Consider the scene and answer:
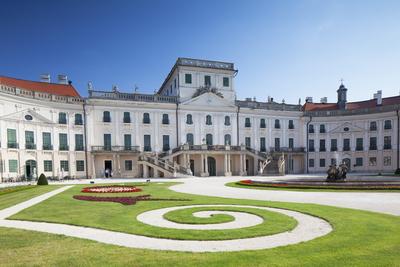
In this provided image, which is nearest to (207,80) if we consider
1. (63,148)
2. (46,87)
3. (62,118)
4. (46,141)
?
(62,118)

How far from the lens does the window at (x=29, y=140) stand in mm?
35062

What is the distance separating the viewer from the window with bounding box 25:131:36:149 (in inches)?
1380

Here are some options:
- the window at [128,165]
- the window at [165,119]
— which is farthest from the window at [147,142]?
the window at [165,119]

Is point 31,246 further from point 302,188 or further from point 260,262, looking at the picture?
point 302,188

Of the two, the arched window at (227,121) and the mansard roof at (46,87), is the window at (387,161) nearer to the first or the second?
the arched window at (227,121)

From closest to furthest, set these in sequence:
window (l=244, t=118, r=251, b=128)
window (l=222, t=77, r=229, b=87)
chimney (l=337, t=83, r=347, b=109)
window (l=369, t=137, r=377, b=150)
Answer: window (l=222, t=77, r=229, b=87) < window (l=244, t=118, r=251, b=128) < window (l=369, t=137, r=377, b=150) < chimney (l=337, t=83, r=347, b=109)

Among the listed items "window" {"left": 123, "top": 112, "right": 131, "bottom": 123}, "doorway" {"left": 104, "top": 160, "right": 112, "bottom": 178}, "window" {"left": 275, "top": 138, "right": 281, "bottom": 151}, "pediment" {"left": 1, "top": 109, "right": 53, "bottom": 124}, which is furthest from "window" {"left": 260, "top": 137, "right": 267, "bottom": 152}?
"pediment" {"left": 1, "top": 109, "right": 53, "bottom": 124}

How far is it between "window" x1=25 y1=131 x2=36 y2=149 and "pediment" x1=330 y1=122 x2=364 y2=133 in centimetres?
5348

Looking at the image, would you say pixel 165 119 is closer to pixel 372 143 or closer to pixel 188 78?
pixel 188 78

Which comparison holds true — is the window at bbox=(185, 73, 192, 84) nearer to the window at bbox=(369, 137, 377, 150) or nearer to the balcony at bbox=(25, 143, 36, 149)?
the balcony at bbox=(25, 143, 36, 149)

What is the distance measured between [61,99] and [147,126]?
13663mm

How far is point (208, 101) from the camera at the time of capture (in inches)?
1820

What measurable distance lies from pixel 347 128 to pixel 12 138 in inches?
2273

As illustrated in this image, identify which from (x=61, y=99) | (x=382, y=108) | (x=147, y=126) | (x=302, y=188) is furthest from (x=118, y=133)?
(x=382, y=108)
